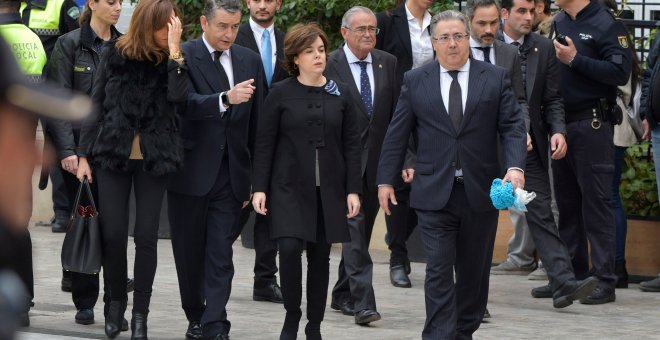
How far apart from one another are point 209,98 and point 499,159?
1.65m

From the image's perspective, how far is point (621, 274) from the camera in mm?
9633

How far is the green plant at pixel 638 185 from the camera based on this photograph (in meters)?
9.96

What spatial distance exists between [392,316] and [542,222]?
1.20 m

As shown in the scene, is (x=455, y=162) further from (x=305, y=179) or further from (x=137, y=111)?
(x=137, y=111)

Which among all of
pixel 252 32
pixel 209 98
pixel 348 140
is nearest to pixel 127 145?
pixel 209 98

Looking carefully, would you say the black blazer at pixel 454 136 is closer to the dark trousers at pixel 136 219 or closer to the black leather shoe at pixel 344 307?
the dark trousers at pixel 136 219

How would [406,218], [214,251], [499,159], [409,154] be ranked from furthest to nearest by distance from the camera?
[406,218] → [409,154] → [214,251] → [499,159]

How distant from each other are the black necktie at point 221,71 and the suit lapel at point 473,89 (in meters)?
1.48

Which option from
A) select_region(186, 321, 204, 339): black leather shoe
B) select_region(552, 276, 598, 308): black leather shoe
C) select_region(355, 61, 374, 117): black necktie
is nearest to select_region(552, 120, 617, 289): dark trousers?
select_region(552, 276, 598, 308): black leather shoe

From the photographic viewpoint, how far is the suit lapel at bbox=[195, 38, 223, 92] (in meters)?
7.45

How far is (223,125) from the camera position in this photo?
741cm

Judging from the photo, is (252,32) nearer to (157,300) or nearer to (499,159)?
(157,300)

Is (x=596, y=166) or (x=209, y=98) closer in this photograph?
(x=209, y=98)

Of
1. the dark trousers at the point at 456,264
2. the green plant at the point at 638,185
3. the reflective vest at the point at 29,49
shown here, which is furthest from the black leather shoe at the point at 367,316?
the green plant at the point at 638,185
